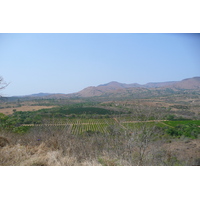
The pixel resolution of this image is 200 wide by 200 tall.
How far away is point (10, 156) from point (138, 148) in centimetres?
228

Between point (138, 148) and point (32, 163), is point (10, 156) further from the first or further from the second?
point (138, 148)

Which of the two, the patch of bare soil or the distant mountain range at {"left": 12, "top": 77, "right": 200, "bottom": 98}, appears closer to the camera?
the patch of bare soil

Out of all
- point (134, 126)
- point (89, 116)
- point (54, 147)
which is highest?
point (134, 126)

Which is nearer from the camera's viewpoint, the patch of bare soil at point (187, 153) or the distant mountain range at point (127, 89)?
the patch of bare soil at point (187, 153)

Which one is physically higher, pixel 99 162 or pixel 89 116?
pixel 99 162

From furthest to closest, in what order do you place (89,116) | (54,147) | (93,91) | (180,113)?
(93,91) → (89,116) → (180,113) → (54,147)

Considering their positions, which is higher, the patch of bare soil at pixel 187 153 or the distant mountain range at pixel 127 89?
the distant mountain range at pixel 127 89

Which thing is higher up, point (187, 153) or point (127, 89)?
point (127, 89)

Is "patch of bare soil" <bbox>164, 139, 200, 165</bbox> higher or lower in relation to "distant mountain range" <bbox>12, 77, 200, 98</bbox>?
lower

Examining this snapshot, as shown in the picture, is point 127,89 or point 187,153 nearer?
point 187,153

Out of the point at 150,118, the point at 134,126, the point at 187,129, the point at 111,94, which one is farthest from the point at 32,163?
the point at 111,94

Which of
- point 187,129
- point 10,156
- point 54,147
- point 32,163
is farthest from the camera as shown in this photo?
point 187,129

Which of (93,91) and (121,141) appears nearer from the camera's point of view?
(121,141)

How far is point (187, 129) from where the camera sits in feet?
47.5
